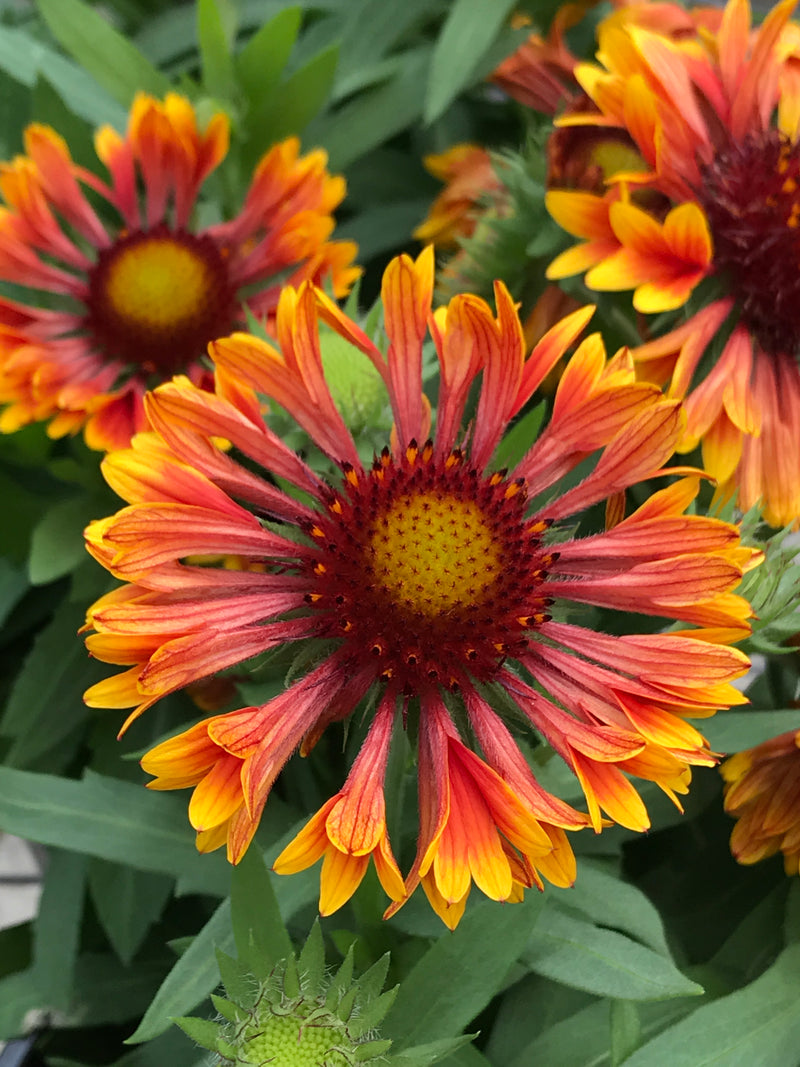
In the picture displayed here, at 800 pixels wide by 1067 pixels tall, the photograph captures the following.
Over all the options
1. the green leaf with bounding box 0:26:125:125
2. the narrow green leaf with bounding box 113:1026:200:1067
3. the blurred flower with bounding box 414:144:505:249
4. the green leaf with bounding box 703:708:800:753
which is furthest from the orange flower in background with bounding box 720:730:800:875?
the green leaf with bounding box 0:26:125:125

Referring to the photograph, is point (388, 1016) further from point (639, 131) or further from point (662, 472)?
point (639, 131)

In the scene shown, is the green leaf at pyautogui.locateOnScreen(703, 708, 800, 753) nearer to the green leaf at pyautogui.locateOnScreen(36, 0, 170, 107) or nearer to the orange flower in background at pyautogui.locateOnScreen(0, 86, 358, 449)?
the orange flower in background at pyautogui.locateOnScreen(0, 86, 358, 449)

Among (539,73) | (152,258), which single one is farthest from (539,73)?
(152,258)

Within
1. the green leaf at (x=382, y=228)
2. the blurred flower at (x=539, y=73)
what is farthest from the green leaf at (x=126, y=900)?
the blurred flower at (x=539, y=73)

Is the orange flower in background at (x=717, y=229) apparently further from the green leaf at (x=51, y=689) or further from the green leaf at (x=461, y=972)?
the green leaf at (x=51, y=689)

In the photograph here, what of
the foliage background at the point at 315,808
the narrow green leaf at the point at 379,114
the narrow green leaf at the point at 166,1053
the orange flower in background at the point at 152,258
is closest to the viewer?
the foliage background at the point at 315,808

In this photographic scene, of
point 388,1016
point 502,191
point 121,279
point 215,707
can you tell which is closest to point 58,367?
point 121,279
